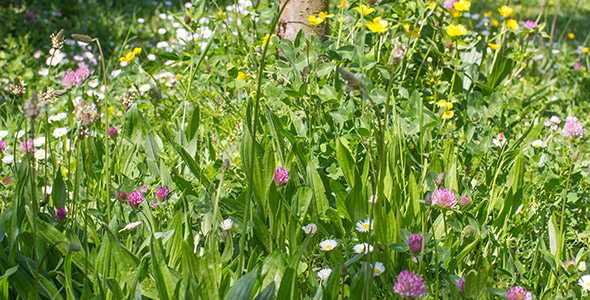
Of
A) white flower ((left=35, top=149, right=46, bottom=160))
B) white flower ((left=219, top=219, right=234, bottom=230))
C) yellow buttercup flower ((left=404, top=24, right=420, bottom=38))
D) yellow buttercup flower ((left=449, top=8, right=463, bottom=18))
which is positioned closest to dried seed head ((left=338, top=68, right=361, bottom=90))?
white flower ((left=219, top=219, right=234, bottom=230))

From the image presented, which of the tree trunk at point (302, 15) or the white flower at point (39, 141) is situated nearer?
the white flower at point (39, 141)

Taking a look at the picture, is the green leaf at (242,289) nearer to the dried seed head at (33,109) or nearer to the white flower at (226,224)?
the white flower at (226,224)

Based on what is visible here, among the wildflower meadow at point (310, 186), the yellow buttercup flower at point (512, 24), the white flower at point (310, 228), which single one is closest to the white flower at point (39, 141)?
the wildflower meadow at point (310, 186)

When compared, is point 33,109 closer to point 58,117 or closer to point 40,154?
point 40,154

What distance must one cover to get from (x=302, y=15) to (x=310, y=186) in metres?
1.02

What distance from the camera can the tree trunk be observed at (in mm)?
2361

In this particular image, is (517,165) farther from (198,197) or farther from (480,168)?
(198,197)

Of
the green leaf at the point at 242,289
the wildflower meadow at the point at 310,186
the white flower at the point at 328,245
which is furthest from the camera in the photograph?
the white flower at the point at 328,245

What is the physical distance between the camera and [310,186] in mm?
1637

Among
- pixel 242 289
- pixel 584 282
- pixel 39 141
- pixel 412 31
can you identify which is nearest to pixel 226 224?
pixel 242 289

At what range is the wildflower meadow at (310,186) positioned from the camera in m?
1.22

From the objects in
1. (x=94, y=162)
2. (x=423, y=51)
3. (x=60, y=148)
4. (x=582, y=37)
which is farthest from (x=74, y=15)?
(x=582, y=37)

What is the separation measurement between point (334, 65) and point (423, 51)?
0.62 m

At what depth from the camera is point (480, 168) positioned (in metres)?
2.09
